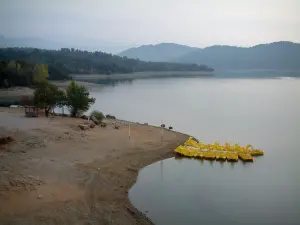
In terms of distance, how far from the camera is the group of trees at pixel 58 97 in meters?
24.5

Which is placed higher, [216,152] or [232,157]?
[216,152]

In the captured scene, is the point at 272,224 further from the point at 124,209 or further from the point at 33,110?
the point at 33,110

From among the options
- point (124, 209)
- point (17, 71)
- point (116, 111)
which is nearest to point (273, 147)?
point (124, 209)

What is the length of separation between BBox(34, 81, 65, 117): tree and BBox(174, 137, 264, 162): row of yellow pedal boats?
10.9 meters

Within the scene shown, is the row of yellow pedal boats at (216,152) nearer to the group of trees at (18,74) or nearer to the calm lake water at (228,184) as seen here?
the calm lake water at (228,184)

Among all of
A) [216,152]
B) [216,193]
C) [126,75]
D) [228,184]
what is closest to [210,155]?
[216,152]

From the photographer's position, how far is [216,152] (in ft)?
63.4

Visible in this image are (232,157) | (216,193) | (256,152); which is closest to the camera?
(216,193)

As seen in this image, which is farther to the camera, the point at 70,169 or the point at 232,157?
the point at 232,157

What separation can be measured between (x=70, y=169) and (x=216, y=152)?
9.02 m

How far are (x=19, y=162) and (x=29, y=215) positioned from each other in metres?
4.28

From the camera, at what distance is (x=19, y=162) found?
13789 millimetres

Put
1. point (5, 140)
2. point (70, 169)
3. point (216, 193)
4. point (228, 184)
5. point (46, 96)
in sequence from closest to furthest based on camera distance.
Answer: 1. point (216, 193)
2. point (70, 169)
3. point (228, 184)
4. point (5, 140)
5. point (46, 96)

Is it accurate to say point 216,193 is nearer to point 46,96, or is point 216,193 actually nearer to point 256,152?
point 256,152
